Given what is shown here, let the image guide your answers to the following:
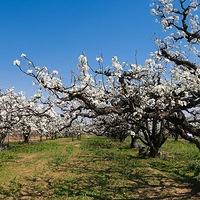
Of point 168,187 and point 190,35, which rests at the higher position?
point 190,35

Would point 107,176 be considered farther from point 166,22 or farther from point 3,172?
point 166,22

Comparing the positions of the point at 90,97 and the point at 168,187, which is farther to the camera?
the point at 168,187

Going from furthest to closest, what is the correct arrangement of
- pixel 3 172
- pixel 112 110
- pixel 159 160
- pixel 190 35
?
pixel 159 160 < pixel 3 172 < pixel 190 35 < pixel 112 110

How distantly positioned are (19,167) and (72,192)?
866cm

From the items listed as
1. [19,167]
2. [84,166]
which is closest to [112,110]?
[84,166]

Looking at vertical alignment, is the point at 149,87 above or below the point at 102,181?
above

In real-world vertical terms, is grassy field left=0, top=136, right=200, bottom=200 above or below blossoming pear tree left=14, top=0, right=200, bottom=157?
below

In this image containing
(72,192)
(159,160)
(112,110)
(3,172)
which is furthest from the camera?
(159,160)

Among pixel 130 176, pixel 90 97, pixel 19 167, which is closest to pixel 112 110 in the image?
pixel 90 97

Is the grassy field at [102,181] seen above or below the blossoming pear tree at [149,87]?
below

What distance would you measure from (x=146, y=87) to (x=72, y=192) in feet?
23.7

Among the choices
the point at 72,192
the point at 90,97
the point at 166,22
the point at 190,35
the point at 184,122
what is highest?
the point at 166,22

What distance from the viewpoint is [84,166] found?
1677cm

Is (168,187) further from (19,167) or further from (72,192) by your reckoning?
(19,167)
